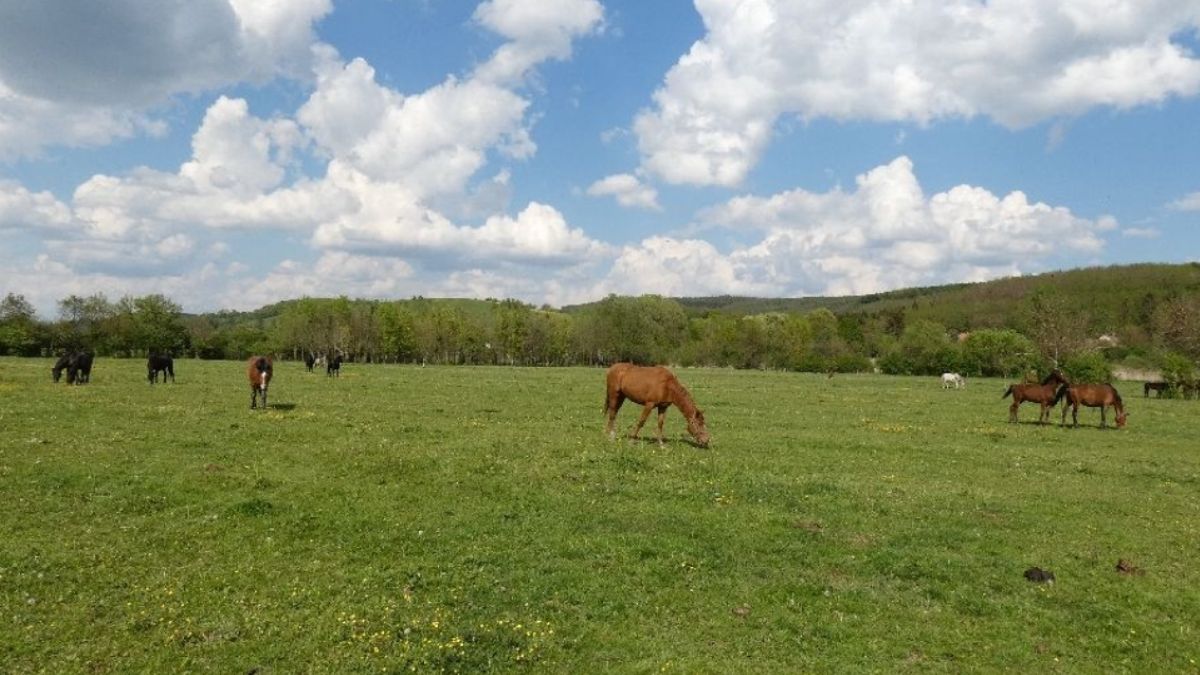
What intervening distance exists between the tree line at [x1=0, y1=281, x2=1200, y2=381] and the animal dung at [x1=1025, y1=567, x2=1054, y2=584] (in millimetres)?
85485

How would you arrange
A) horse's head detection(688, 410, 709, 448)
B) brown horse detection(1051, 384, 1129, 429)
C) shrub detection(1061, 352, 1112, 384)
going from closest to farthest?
1. horse's head detection(688, 410, 709, 448)
2. brown horse detection(1051, 384, 1129, 429)
3. shrub detection(1061, 352, 1112, 384)

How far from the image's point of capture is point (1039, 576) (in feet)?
39.9

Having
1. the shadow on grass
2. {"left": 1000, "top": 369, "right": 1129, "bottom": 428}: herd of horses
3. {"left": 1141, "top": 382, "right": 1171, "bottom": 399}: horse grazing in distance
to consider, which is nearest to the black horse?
the shadow on grass

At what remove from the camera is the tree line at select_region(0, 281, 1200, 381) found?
98.2 metres

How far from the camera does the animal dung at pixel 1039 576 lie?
1208 cm

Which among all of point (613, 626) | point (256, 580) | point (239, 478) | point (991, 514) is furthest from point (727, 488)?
point (239, 478)

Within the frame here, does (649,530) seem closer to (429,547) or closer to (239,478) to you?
(429,547)

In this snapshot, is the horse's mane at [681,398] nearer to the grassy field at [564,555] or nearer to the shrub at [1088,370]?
the grassy field at [564,555]

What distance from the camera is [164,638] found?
9.44m

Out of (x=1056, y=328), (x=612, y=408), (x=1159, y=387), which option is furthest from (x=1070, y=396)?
(x=1056, y=328)

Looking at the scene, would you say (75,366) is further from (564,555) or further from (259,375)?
(564,555)

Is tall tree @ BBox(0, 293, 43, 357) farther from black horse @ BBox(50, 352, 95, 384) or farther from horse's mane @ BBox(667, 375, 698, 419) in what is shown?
horse's mane @ BBox(667, 375, 698, 419)

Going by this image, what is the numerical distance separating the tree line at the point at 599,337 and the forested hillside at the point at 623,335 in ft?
0.84

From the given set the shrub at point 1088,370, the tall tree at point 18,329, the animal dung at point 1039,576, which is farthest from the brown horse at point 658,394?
the tall tree at point 18,329
